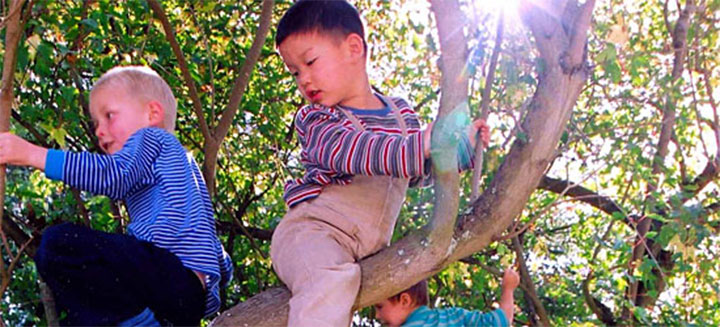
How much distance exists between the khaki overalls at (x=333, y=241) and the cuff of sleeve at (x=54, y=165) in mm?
581

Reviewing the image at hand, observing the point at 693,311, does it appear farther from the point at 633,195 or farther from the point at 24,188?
the point at 24,188

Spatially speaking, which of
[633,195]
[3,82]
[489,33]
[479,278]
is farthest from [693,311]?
[3,82]

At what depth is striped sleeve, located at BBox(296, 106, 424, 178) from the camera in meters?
2.28

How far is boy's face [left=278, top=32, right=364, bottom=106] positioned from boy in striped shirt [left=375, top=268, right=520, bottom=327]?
2.66 feet

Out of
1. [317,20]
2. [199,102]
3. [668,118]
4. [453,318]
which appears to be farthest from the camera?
[668,118]

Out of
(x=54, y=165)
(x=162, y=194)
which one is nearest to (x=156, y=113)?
(x=162, y=194)

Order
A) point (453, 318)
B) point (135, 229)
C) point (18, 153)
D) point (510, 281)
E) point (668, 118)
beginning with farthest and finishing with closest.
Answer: point (668, 118) → point (453, 318) → point (510, 281) → point (135, 229) → point (18, 153)

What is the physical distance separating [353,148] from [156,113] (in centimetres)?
60

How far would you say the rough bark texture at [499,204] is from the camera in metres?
2.32

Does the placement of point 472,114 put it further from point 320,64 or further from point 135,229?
point 135,229

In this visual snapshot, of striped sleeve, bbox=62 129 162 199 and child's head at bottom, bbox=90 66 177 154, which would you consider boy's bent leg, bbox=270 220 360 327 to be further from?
child's head at bottom, bbox=90 66 177 154

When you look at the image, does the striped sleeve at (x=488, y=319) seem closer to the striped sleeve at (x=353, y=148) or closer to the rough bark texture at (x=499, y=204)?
the rough bark texture at (x=499, y=204)

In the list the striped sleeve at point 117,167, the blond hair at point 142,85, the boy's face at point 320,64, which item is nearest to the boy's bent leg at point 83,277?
the striped sleeve at point 117,167

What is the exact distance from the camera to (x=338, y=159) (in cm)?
239
